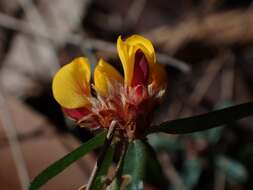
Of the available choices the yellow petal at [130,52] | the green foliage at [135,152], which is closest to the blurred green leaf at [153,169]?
the green foliage at [135,152]

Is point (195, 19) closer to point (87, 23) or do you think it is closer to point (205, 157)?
point (87, 23)

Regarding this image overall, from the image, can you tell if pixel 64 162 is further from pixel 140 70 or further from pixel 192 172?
pixel 192 172

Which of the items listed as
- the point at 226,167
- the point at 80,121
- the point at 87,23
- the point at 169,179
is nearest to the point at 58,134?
the point at 169,179

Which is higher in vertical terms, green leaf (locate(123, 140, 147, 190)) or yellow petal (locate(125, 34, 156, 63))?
yellow petal (locate(125, 34, 156, 63))

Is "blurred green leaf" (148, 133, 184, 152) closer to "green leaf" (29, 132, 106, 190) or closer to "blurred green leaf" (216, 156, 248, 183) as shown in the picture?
"blurred green leaf" (216, 156, 248, 183)

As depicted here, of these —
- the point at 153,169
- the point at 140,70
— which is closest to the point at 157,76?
the point at 140,70

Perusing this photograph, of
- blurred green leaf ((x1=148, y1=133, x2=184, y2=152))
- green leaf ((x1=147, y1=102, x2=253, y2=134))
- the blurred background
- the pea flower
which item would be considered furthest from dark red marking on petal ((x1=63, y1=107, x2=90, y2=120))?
blurred green leaf ((x1=148, y1=133, x2=184, y2=152))
